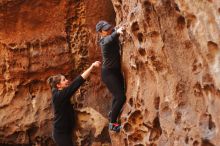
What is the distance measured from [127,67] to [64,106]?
82 centimetres

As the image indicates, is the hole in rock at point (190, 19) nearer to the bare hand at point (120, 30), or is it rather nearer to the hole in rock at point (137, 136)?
the bare hand at point (120, 30)

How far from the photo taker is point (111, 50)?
476cm

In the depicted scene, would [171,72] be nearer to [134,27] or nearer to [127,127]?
[134,27]

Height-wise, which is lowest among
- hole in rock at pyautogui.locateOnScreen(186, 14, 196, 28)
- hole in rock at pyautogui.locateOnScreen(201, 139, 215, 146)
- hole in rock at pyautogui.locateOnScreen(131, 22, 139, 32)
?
hole in rock at pyautogui.locateOnScreen(201, 139, 215, 146)

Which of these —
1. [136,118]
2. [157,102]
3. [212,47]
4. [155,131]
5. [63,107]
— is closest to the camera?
[212,47]

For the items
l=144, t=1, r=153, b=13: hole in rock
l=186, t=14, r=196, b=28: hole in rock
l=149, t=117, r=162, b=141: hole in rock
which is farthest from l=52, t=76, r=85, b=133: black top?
l=186, t=14, r=196, b=28: hole in rock

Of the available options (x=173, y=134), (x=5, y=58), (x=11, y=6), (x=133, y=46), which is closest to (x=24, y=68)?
(x=5, y=58)

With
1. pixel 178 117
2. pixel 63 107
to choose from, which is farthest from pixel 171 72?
pixel 63 107

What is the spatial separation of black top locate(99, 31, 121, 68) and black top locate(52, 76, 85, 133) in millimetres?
335

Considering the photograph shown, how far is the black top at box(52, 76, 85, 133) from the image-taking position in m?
4.91

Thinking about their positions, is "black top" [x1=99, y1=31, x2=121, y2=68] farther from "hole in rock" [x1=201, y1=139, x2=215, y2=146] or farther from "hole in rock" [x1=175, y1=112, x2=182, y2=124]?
"hole in rock" [x1=201, y1=139, x2=215, y2=146]

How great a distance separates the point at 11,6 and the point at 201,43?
3.83m

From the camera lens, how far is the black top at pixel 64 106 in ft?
16.1

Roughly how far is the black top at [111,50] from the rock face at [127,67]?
11 cm
